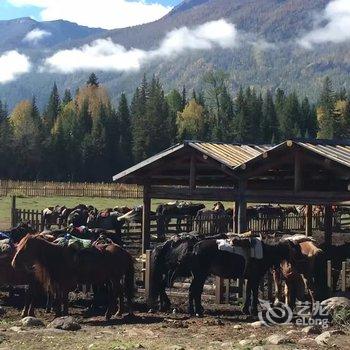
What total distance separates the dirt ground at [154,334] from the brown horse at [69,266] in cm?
53

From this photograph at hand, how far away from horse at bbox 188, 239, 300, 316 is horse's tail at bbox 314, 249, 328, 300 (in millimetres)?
399

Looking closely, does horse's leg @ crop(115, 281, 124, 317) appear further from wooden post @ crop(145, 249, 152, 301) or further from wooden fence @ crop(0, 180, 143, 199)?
wooden fence @ crop(0, 180, 143, 199)

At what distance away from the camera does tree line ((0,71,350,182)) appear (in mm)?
83125

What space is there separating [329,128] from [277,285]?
88960 millimetres

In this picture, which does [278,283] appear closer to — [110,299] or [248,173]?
[110,299]

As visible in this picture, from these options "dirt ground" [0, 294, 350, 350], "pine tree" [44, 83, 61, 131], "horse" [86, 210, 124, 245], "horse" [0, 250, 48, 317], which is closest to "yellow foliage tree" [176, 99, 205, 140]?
"pine tree" [44, 83, 61, 131]

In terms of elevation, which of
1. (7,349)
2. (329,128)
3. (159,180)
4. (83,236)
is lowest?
(7,349)

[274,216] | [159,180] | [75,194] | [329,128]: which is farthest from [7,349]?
[329,128]

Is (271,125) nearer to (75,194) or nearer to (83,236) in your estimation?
(75,194)

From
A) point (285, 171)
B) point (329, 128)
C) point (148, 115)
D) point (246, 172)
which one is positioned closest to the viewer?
point (246, 172)

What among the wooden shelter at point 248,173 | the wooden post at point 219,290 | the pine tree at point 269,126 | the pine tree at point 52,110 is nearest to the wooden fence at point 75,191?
the wooden shelter at point 248,173

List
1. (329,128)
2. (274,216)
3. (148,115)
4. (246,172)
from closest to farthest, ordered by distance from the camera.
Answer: (246,172), (274,216), (148,115), (329,128)

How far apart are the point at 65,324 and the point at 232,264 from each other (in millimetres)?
3524

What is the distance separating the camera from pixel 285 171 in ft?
61.0
